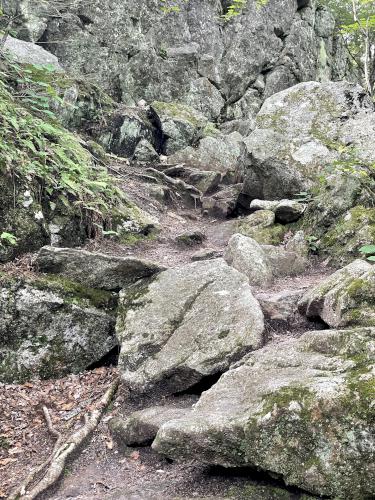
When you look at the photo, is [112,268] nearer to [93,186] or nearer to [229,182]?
[93,186]

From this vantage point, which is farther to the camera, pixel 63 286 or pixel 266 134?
pixel 266 134

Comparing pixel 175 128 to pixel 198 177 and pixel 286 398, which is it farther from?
pixel 286 398

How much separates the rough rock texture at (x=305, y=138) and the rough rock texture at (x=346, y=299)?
17.1ft

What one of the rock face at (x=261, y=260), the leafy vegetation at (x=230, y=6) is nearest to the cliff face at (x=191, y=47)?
the leafy vegetation at (x=230, y=6)

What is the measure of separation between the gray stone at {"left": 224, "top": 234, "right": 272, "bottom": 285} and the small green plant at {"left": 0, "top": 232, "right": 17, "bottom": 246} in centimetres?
394

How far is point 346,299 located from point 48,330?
4.64m

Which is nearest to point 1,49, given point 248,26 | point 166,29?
point 166,29

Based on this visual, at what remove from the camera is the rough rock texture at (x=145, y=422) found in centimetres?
506

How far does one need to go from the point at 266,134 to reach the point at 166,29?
1236 cm

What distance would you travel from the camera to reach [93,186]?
9.74 m

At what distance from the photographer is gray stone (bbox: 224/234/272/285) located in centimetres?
779

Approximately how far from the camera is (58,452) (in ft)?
17.0

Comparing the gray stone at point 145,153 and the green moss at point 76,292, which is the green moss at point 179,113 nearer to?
the gray stone at point 145,153

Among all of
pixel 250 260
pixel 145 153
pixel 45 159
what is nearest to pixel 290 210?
pixel 250 260
